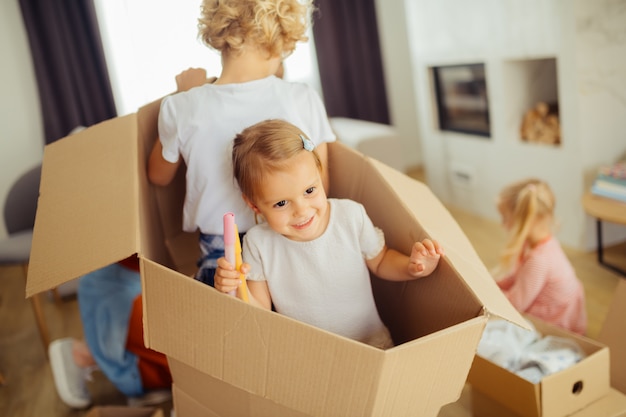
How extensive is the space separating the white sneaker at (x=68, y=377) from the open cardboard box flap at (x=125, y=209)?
0.95m

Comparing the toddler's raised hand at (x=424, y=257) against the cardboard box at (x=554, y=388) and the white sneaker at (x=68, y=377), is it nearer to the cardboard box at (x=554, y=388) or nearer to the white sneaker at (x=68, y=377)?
the cardboard box at (x=554, y=388)

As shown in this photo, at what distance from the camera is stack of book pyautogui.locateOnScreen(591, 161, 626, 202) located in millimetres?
2434

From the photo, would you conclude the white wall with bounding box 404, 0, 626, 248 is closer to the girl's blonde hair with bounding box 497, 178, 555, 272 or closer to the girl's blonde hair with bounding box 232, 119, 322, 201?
the girl's blonde hair with bounding box 497, 178, 555, 272

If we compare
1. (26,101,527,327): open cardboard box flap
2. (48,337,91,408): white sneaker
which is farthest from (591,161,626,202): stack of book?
(48,337,91,408): white sneaker

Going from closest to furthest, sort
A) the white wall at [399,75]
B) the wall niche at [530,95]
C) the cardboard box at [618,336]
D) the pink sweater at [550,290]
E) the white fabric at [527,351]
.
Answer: the white fabric at [527,351] < the cardboard box at [618,336] < the pink sweater at [550,290] < the wall niche at [530,95] < the white wall at [399,75]

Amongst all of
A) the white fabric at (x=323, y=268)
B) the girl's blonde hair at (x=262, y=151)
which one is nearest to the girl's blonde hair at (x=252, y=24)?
the girl's blonde hair at (x=262, y=151)

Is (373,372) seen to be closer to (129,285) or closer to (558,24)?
(129,285)

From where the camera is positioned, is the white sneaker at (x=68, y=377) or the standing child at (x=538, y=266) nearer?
the standing child at (x=538, y=266)

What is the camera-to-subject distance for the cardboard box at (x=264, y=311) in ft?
2.81

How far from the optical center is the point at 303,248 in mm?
1154

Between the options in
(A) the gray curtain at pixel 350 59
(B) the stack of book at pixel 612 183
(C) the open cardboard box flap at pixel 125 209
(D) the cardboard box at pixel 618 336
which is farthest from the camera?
(A) the gray curtain at pixel 350 59

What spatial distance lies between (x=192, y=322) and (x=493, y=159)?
2.60 meters

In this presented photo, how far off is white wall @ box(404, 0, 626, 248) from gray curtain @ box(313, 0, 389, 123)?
665mm

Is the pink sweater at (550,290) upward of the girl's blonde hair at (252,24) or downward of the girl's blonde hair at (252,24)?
downward
